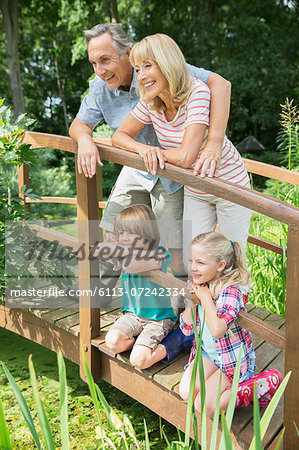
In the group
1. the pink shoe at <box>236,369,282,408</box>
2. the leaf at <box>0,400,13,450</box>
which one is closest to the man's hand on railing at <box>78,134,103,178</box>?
the pink shoe at <box>236,369,282,408</box>

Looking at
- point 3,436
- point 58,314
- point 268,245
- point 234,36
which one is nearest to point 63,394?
point 3,436

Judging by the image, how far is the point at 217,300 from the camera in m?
1.82

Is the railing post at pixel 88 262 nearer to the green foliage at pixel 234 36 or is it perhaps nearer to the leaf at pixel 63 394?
the leaf at pixel 63 394

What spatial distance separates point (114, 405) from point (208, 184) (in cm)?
163

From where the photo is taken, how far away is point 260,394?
1834mm

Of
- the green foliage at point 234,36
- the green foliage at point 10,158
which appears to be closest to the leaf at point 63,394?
the green foliage at point 10,158

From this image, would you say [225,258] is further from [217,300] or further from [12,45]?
[12,45]

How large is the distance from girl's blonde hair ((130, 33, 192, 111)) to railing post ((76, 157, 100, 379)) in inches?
23.1

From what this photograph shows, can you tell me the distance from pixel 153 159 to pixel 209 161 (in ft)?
0.78

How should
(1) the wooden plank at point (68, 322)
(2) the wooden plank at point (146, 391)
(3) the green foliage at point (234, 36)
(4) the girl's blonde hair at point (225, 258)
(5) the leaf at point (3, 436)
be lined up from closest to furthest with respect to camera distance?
(5) the leaf at point (3, 436), (4) the girl's blonde hair at point (225, 258), (2) the wooden plank at point (146, 391), (1) the wooden plank at point (68, 322), (3) the green foliage at point (234, 36)

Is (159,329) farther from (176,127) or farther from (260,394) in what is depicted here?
(176,127)

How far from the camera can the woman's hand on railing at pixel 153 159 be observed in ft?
6.09

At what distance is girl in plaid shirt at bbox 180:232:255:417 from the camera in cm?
180

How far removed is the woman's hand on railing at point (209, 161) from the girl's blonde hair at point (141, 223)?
521 mm
